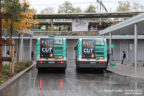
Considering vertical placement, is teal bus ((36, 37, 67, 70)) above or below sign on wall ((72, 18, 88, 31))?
below

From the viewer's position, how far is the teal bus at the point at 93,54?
1545 cm

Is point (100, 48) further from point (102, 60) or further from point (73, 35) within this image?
point (73, 35)

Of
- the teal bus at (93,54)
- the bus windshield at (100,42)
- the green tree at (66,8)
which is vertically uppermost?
the green tree at (66,8)

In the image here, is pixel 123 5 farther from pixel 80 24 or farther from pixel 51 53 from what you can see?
pixel 51 53

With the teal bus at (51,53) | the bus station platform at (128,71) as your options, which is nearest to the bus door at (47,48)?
the teal bus at (51,53)

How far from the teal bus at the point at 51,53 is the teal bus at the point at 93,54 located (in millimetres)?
1409

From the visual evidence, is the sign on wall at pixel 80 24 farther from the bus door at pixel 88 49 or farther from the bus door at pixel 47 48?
the bus door at pixel 47 48

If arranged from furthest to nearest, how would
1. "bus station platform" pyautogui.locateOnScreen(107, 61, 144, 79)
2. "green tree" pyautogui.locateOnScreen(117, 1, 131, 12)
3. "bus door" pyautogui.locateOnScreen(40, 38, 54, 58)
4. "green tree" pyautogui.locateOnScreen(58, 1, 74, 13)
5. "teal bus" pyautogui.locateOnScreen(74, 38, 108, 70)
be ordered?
"green tree" pyautogui.locateOnScreen(58, 1, 74, 13) → "green tree" pyautogui.locateOnScreen(117, 1, 131, 12) → "teal bus" pyautogui.locateOnScreen(74, 38, 108, 70) → "bus door" pyautogui.locateOnScreen(40, 38, 54, 58) → "bus station platform" pyautogui.locateOnScreen(107, 61, 144, 79)

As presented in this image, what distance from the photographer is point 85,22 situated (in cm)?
3862

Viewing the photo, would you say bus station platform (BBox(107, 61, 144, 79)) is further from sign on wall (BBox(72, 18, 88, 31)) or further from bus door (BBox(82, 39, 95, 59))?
sign on wall (BBox(72, 18, 88, 31))

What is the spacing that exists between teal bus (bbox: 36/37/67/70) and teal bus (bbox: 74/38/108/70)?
1409 mm

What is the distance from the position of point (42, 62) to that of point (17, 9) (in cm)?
525

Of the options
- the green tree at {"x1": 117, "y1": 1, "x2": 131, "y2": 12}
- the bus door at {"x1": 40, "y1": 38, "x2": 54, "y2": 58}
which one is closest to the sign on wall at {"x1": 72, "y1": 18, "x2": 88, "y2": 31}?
the bus door at {"x1": 40, "y1": 38, "x2": 54, "y2": 58}

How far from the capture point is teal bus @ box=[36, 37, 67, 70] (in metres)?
15.2
